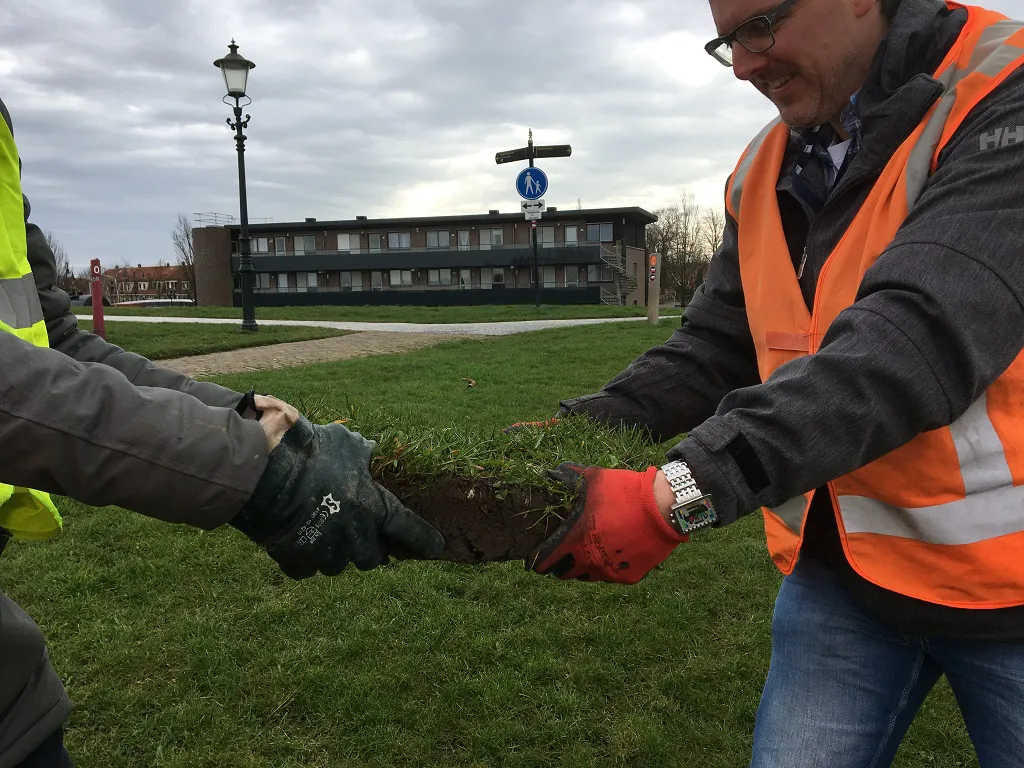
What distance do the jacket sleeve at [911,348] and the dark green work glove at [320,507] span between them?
29.3 inches

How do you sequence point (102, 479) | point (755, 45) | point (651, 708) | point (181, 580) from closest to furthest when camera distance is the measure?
point (102, 479)
point (755, 45)
point (651, 708)
point (181, 580)

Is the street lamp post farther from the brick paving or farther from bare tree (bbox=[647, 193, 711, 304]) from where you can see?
bare tree (bbox=[647, 193, 711, 304])

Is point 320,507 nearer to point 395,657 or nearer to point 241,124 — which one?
point 395,657

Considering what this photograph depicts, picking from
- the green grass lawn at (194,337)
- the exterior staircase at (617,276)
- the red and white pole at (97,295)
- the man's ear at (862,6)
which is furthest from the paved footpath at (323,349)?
the exterior staircase at (617,276)

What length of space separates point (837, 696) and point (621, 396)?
3.67 ft

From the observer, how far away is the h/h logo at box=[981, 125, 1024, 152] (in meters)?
1.40

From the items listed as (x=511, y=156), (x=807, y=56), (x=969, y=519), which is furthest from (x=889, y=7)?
(x=511, y=156)

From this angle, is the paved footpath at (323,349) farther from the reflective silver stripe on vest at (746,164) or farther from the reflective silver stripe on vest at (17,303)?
the reflective silver stripe on vest at (746,164)

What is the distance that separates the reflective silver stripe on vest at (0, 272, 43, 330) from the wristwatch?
1.46 meters

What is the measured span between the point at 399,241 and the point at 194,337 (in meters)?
40.1

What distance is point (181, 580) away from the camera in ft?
13.9

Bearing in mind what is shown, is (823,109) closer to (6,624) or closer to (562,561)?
(562,561)

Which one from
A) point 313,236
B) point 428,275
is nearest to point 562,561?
point 428,275

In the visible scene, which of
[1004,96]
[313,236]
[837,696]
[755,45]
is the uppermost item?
[313,236]
